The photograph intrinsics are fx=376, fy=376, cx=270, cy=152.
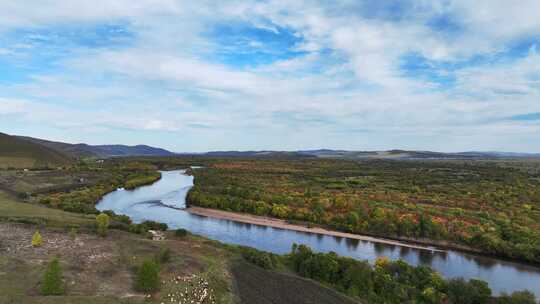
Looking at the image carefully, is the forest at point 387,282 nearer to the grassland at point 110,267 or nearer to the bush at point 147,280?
the grassland at point 110,267

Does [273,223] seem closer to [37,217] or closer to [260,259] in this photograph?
[260,259]

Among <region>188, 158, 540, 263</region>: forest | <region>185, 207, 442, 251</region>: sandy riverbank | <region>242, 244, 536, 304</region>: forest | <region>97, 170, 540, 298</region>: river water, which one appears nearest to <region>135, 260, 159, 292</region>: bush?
<region>242, 244, 536, 304</region>: forest

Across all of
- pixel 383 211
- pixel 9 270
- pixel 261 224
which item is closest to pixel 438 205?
pixel 383 211

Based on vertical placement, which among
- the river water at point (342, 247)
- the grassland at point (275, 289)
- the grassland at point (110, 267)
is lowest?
the river water at point (342, 247)

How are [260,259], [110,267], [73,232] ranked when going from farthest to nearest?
[73,232] → [260,259] → [110,267]

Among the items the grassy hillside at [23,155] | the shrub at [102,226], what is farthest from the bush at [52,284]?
the grassy hillside at [23,155]

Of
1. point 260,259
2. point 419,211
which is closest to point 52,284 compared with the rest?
point 260,259
